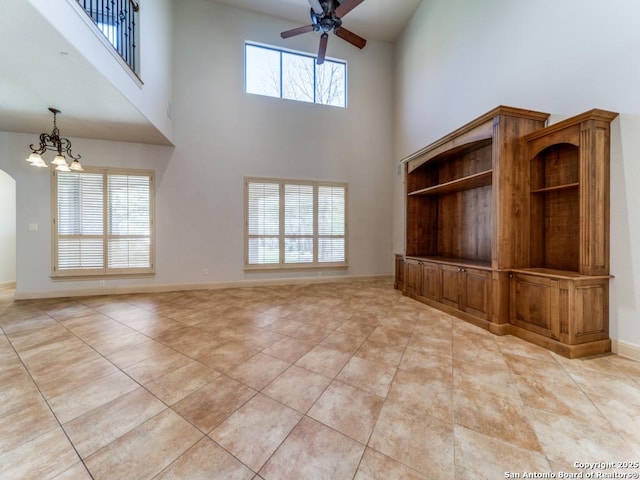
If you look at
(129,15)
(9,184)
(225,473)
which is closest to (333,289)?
(225,473)

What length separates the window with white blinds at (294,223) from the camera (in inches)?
230

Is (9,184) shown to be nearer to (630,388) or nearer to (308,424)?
(308,424)

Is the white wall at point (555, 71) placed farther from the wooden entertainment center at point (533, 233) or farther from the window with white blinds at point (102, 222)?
the window with white blinds at point (102, 222)

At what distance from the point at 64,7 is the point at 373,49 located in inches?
242

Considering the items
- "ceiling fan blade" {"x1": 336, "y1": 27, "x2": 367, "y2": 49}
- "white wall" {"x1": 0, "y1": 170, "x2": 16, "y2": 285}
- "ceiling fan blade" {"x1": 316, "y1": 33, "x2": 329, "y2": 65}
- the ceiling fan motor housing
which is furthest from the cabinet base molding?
"white wall" {"x1": 0, "y1": 170, "x2": 16, "y2": 285}

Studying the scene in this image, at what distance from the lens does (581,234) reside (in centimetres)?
262

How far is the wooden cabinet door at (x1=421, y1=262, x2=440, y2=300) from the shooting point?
162 inches

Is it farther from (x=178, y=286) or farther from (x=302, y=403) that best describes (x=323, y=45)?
(x=178, y=286)

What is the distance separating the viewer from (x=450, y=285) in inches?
151

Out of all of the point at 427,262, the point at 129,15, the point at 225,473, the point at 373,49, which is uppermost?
the point at 373,49

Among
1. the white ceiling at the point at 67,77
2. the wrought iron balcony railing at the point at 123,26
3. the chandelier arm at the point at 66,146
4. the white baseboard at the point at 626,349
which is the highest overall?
the wrought iron balcony railing at the point at 123,26

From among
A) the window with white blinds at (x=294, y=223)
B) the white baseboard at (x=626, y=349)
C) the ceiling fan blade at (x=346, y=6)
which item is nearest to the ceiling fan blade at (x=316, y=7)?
the ceiling fan blade at (x=346, y=6)

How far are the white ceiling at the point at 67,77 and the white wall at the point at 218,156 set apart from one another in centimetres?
40

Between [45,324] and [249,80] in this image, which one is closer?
[45,324]
